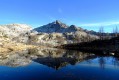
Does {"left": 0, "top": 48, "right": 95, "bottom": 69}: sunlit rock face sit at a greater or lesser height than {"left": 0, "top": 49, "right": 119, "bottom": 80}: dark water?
greater

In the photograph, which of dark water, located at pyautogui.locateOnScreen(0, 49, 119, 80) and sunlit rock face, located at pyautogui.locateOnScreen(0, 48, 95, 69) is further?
sunlit rock face, located at pyautogui.locateOnScreen(0, 48, 95, 69)

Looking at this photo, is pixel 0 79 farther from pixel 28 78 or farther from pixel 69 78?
pixel 69 78

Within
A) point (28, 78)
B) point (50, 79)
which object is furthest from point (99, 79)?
point (28, 78)

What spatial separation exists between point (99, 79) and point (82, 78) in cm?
485

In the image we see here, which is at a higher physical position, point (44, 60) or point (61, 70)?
point (44, 60)

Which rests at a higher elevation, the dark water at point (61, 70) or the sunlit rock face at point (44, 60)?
the sunlit rock face at point (44, 60)

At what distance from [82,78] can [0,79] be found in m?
22.9

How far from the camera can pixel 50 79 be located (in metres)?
61.4

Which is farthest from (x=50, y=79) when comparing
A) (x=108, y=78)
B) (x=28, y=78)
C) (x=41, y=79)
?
(x=108, y=78)

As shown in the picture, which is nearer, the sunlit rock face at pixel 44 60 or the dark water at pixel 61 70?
the dark water at pixel 61 70

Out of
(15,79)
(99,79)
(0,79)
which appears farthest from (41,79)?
(99,79)

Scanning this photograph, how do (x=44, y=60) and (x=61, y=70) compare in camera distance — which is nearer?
(x=61, y=70)

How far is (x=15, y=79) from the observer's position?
61844mm

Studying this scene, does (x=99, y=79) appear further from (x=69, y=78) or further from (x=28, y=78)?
(x=28, y=78)
